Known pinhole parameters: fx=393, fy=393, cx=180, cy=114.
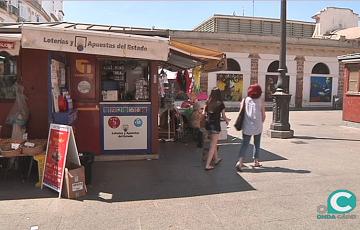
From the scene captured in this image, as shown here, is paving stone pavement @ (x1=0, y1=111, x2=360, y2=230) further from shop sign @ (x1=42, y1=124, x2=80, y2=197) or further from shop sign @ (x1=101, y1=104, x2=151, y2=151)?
shop sign @ (x1=101, y1=104, x2=151, y2=151)

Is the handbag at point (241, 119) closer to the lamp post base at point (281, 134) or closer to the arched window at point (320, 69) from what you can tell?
the lamp post base at point (281, 134)

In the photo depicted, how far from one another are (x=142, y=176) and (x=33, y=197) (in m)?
1.91

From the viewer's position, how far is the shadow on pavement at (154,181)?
232 inches

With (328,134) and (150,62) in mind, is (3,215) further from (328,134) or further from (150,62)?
(328,134)

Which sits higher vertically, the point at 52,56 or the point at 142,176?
the point at 52,56

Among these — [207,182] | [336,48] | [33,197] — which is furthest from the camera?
[336,48]

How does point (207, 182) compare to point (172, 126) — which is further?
point (172, 126)

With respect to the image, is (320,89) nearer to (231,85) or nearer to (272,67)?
(272,67)

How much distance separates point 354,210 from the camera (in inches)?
206

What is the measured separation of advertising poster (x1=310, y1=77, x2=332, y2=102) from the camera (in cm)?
2980

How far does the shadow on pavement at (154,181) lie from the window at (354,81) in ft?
23.5

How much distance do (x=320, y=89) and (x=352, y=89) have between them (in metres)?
16.0

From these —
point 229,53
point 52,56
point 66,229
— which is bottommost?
point 66,229

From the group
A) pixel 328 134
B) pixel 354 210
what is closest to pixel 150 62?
pixel 354 210
